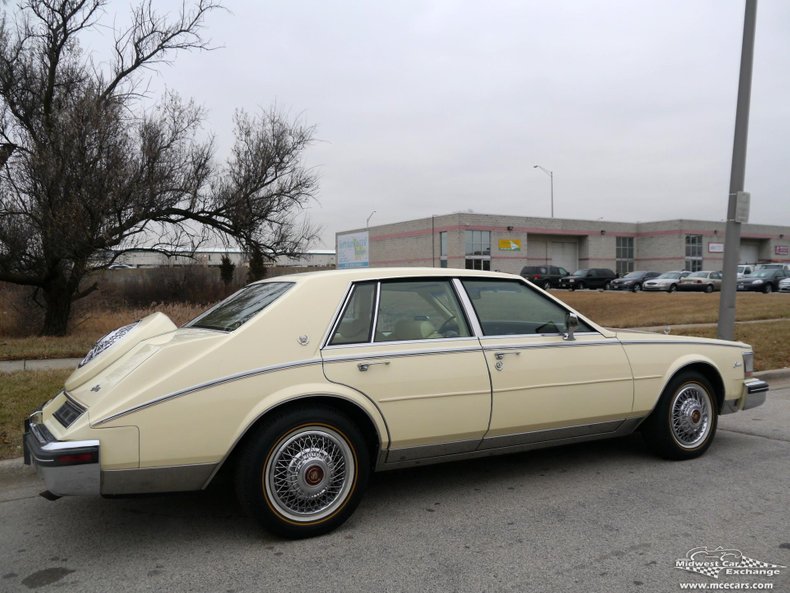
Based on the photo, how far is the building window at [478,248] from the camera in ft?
180

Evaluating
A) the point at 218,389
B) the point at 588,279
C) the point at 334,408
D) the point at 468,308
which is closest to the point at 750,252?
the point at 588,279

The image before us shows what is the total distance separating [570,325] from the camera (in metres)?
4.46

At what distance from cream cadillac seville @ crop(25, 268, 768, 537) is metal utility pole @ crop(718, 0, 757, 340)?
4.70 metres

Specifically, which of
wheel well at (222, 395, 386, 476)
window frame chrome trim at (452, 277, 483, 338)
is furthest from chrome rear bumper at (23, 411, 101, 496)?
window frame chrome trim at (452, 277, 483, 338)

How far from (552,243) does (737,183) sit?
2132 inches

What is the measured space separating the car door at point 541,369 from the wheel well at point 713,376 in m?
0.78

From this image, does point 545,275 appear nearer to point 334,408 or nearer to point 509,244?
point 509,244

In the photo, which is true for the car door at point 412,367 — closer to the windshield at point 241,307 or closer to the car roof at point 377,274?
the car roof at point 377,274

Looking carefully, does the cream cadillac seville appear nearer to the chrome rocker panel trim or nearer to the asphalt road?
the chrome rocker panel trim

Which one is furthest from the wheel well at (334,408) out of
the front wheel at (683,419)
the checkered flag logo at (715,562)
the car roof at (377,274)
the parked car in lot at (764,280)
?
the parked car in lot at (764,280)

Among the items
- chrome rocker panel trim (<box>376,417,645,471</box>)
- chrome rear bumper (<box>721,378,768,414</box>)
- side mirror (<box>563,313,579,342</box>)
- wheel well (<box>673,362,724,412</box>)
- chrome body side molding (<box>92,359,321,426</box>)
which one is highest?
side mirror (<box>563,313,579,342</box>)

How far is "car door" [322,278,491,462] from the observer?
3846mm

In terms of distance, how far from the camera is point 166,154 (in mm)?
15039

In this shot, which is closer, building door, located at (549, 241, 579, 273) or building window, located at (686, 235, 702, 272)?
building door, located at (549, 241, 579, 273)
